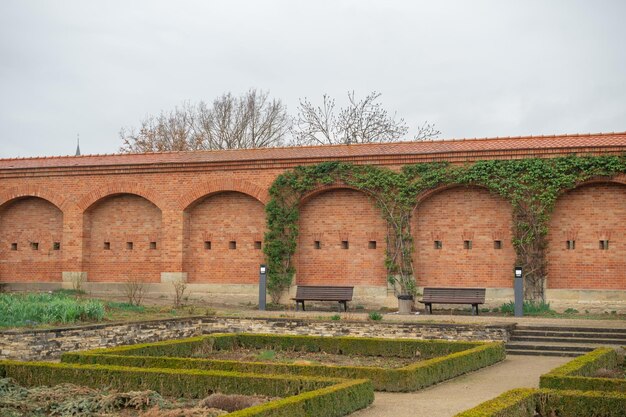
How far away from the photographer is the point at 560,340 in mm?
16125

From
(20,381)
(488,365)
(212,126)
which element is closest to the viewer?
(20,381)

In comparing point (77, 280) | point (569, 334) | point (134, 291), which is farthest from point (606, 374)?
point (77, 280)

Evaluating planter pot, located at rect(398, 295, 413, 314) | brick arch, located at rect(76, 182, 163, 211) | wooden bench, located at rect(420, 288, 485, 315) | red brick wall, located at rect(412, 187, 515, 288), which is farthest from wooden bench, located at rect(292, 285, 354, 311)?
brick arch, located at rect(76, 182, 163, 211)

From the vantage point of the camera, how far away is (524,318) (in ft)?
63.3

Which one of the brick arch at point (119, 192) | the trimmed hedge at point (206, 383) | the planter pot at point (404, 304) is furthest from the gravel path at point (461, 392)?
the brick arch at point (119, 192)

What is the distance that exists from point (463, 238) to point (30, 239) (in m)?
14.4

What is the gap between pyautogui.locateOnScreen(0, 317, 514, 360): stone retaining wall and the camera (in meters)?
13.9

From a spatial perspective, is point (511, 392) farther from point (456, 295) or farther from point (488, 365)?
point (456, 295)

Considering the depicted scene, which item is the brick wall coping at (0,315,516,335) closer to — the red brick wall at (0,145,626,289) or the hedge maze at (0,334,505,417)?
the hedge maze at (0,334,505,417)

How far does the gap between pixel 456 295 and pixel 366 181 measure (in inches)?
166

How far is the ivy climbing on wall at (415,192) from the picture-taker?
69.0 ft

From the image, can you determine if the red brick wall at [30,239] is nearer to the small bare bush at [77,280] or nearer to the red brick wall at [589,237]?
the small bare bush at [77,280]

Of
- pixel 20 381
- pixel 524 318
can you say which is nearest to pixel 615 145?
pixel 524 318

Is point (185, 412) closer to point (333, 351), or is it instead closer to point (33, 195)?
point (333, 351)
